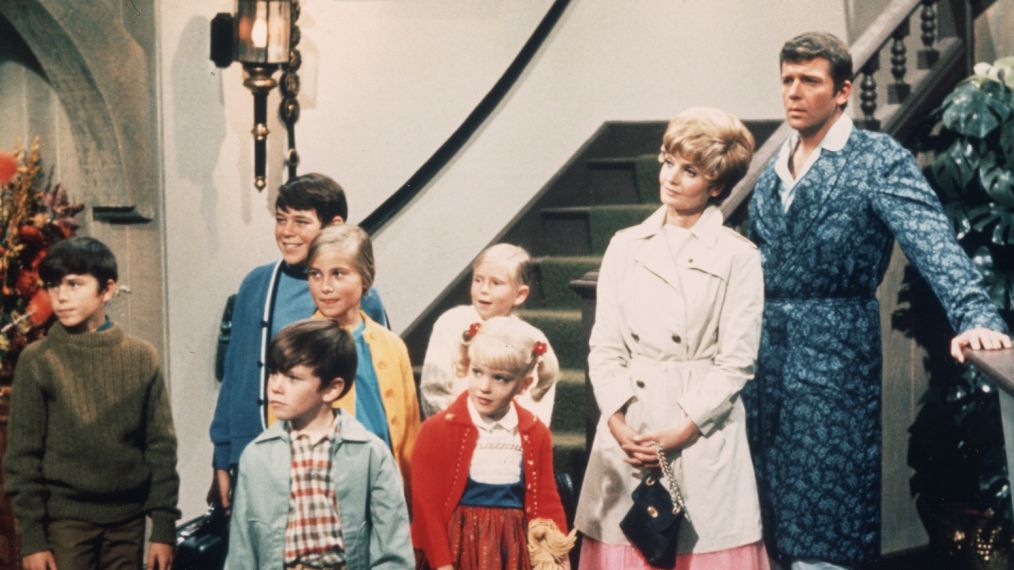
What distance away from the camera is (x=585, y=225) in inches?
245

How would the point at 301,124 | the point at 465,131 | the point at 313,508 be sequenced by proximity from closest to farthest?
the point at 313,508 → the point at 301,124 → the point at 465,131

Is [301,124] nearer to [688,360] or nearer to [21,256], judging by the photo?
[21,256]

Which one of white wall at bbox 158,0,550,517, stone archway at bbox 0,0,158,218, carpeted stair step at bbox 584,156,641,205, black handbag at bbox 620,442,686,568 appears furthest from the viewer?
carpeted stair step at bbox 584,156,641,205

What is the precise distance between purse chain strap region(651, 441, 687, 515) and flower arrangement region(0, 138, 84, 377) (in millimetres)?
2452

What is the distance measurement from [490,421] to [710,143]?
2.86 ft

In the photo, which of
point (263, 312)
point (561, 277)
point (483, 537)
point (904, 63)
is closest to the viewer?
point (483, 537)

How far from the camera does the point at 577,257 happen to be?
237 inches

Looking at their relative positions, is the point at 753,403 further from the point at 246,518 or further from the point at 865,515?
the point at 246,518

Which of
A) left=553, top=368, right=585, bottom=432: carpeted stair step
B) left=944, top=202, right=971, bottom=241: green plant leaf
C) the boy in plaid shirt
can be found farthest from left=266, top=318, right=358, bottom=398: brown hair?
left=944, top=202, right=971, bottom=241: green plant leaf

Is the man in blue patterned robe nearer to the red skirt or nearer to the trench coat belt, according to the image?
the trench coat belt

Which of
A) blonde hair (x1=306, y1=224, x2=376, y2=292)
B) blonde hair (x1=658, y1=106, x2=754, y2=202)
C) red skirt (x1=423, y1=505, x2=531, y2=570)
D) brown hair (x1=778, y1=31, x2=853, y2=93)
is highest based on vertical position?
brown hair (x1=778, y1=31, x2=853, y2=93)

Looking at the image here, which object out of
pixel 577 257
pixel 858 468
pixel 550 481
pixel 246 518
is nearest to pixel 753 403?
pixel 858 468

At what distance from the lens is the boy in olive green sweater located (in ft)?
11.8

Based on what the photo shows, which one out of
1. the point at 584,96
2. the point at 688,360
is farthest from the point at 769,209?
the point at 584,96
